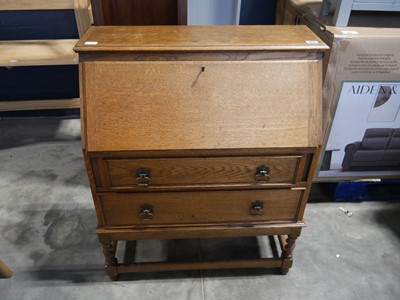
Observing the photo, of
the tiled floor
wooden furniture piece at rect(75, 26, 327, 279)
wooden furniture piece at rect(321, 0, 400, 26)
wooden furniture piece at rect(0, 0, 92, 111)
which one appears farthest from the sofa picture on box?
wooden furniture piece at rect(0, 0, 92, 111)

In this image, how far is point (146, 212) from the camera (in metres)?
1.41

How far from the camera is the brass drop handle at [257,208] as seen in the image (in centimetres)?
142

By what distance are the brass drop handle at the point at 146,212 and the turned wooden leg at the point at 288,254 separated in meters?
0.67

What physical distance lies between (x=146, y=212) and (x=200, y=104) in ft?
1.77

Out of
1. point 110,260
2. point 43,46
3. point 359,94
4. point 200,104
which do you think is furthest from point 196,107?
point 43,46

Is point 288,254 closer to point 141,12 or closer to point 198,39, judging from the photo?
point 198,39

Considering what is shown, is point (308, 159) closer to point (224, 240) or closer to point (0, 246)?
point (224, 240)

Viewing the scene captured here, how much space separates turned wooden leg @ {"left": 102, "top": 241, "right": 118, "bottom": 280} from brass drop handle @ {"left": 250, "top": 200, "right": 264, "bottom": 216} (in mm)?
687

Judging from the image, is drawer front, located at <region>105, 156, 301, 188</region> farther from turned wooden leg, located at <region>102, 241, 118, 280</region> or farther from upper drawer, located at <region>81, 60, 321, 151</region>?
turned wooden leg, located at <region>102, 241, 118, 280</region>

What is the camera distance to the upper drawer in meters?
1.19

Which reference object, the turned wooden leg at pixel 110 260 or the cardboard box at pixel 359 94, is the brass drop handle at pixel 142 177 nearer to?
the turned wooden leg at pixel 110 260

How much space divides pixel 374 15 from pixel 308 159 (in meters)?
1.07

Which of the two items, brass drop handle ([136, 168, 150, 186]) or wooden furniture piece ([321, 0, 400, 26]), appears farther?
wooden furniture piece ([321, 0, 400, 26])

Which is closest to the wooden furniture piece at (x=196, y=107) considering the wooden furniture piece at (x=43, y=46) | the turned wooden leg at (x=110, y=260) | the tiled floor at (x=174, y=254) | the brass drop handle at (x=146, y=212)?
the brass drop handle at (x=146, y=212)
